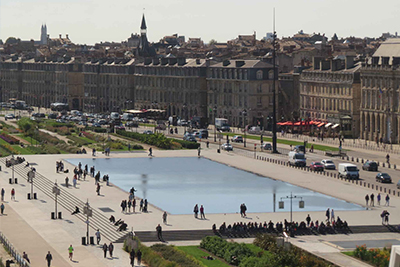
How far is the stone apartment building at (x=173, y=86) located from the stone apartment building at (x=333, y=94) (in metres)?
25.4

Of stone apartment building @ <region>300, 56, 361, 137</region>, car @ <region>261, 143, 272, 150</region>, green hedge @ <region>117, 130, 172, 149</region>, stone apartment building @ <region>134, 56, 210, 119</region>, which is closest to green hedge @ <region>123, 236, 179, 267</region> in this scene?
car @ <region>261, 143, 272, 150</region>

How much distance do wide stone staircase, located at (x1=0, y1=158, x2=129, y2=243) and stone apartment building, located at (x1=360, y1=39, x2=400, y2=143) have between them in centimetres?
4543

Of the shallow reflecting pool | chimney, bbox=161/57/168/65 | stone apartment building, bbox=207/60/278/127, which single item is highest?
chimney, bbox=161/57/168/65

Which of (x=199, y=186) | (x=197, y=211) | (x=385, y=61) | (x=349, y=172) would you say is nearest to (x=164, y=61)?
(x=385, y=61)

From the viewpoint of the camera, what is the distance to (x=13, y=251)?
60750mm

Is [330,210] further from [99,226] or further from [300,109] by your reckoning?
[300,109]

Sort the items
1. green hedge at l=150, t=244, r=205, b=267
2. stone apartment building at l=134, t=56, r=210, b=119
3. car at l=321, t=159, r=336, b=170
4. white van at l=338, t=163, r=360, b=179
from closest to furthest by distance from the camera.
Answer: green hedge at l=150, t=244, r=205, b=267, white van at l=338, t=163, r=360, b=179, car at l=321, t=159, r=336, b=170, stone apartment building at l=134, t=56, r=210, b=119

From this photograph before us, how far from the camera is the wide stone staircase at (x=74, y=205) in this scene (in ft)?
223

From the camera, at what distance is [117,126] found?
15750 centimetres

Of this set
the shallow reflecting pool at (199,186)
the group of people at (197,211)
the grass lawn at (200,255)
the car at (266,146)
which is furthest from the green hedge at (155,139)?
the grass lawn at (200,255)

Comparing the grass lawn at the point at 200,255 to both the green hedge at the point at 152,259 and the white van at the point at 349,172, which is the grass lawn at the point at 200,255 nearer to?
the green hedge at the point at 152,259

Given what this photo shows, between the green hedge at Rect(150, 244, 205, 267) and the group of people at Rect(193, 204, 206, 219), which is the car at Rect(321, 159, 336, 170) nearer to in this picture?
the group of people at Rect(193, 204, 206, 219)

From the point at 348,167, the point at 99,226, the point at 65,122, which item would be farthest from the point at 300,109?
the point at 99,226

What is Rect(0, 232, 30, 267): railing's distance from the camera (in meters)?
56.7
